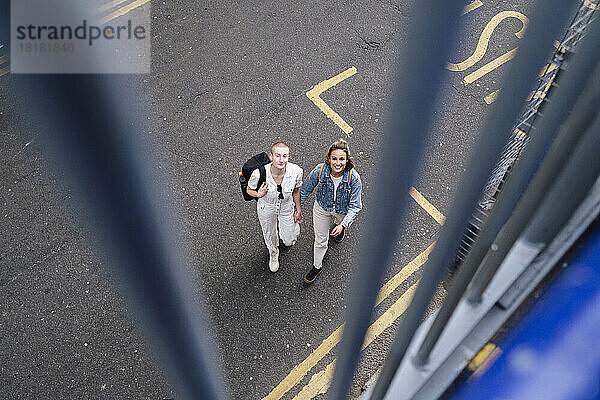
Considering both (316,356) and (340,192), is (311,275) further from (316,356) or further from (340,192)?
(340,192)

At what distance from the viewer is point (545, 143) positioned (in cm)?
181

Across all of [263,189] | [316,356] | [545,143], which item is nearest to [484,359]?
[545,143]

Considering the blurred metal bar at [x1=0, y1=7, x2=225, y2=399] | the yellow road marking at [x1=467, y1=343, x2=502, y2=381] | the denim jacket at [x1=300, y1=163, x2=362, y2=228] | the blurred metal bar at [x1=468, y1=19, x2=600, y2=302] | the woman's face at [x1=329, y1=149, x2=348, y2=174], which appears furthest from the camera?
the denim jacket at [x1=300, y1=163, x2=362, y2=228]

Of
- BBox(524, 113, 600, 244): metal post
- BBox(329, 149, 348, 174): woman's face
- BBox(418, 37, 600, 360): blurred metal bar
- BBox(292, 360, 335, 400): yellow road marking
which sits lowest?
BBox(292, 360, 335, 400): yellow road marking

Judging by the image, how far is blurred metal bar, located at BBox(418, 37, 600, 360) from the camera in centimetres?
173

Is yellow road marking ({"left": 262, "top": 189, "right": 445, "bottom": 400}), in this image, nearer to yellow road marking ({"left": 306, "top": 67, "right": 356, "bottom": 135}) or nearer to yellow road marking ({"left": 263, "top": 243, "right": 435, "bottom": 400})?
yellow road marking ({"left": 263, "top": 243, "right": 435, "bottom": 400})

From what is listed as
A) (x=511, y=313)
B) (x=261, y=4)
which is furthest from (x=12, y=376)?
(x=261, y=4)

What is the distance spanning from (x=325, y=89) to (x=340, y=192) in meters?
2.89

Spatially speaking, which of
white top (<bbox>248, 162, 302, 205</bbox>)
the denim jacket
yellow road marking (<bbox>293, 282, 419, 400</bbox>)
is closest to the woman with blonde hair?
white top (<bbox>248, 162, 302, 205</bbox>)

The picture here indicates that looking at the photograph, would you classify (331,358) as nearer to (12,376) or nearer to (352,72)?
(12,376)

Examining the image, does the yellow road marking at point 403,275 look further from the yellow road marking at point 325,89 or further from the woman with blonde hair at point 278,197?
the yellow road marking at point 325,89

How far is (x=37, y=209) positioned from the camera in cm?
595

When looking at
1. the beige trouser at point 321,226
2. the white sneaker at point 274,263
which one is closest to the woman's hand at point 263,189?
the beige trouser at point 321,226

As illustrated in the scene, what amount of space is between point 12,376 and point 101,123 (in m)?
4.88
